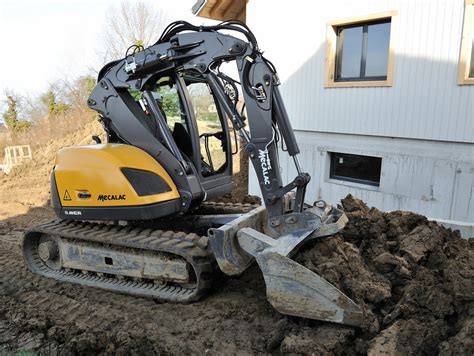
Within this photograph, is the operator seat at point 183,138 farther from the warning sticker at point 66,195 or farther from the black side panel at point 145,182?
the warning sticker at point 66,195

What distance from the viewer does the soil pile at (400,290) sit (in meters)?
2.87

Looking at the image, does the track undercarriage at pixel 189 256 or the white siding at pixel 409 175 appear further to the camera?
the white siding at pixel 409 175

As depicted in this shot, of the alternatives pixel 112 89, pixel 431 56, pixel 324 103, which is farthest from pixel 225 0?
pixel 112 89

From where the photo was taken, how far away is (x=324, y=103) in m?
8.70

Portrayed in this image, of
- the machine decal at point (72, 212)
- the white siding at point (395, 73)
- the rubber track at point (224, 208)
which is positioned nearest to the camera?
the machine decal at point (72, 212)

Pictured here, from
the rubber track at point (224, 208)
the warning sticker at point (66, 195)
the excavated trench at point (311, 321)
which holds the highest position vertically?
the warning sticker at point (66, 195)

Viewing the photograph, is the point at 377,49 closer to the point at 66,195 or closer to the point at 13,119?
the point at 66,195

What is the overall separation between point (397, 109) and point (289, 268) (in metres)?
5.48

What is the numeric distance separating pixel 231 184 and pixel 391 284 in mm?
2264

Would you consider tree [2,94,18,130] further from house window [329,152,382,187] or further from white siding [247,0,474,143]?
house window [329,152,382,187]

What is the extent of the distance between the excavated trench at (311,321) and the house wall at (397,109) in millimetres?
3215

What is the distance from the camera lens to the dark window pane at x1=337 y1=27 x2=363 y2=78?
816cm

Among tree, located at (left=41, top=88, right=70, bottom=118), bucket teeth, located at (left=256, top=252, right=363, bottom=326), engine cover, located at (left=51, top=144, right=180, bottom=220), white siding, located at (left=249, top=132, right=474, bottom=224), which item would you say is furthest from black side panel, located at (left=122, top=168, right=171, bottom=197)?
tree, located at (left=41, top=88, right=70, bottom=118)

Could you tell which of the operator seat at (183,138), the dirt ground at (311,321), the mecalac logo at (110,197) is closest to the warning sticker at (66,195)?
the mecalac logo at (110,197)
